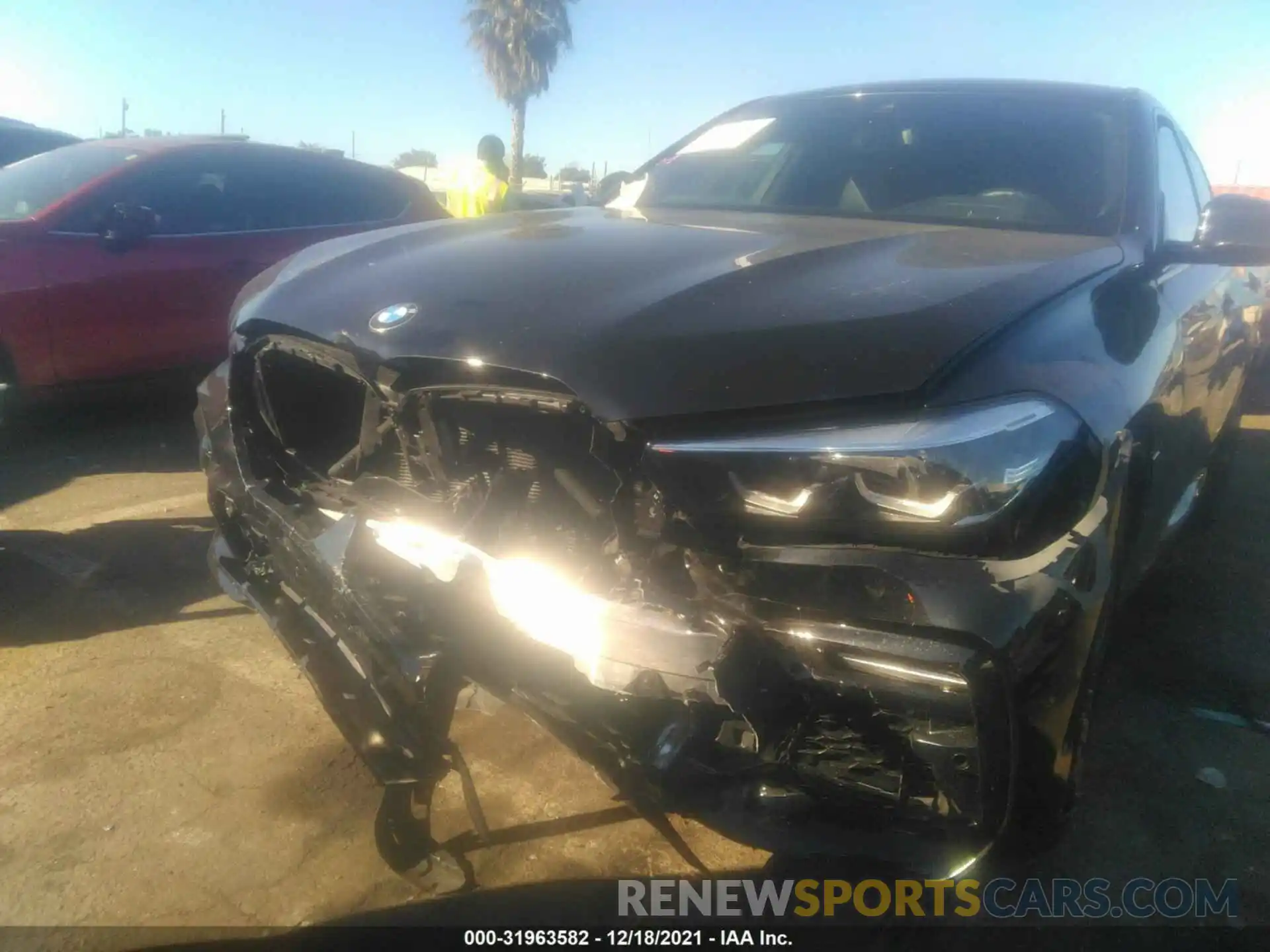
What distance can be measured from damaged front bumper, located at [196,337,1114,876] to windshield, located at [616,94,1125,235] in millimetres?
1360

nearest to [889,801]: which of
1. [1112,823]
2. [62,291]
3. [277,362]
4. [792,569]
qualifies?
[792,569]

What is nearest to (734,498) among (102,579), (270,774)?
(270,774)

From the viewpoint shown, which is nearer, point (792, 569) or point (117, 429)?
point (792, 569)

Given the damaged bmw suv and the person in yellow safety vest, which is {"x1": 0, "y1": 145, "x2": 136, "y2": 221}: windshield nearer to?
the person in yellow safety vest

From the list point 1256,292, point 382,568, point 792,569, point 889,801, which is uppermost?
point 1256,292

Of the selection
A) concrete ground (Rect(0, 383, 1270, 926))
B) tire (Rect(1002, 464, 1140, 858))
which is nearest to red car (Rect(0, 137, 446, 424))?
concrete ground (Rect(0, 383, 1270, 926))

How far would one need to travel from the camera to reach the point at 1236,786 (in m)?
2.50

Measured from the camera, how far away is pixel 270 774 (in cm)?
245

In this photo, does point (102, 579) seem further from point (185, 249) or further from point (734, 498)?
point (734, 498)

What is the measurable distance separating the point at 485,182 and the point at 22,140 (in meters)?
5.06

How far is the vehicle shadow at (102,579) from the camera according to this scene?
10.5 ft

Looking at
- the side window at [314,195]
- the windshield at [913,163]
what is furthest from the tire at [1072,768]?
the side window at [314,195]

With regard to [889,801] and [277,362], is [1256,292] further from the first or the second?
[277,362]

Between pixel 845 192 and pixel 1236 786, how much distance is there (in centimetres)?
204
